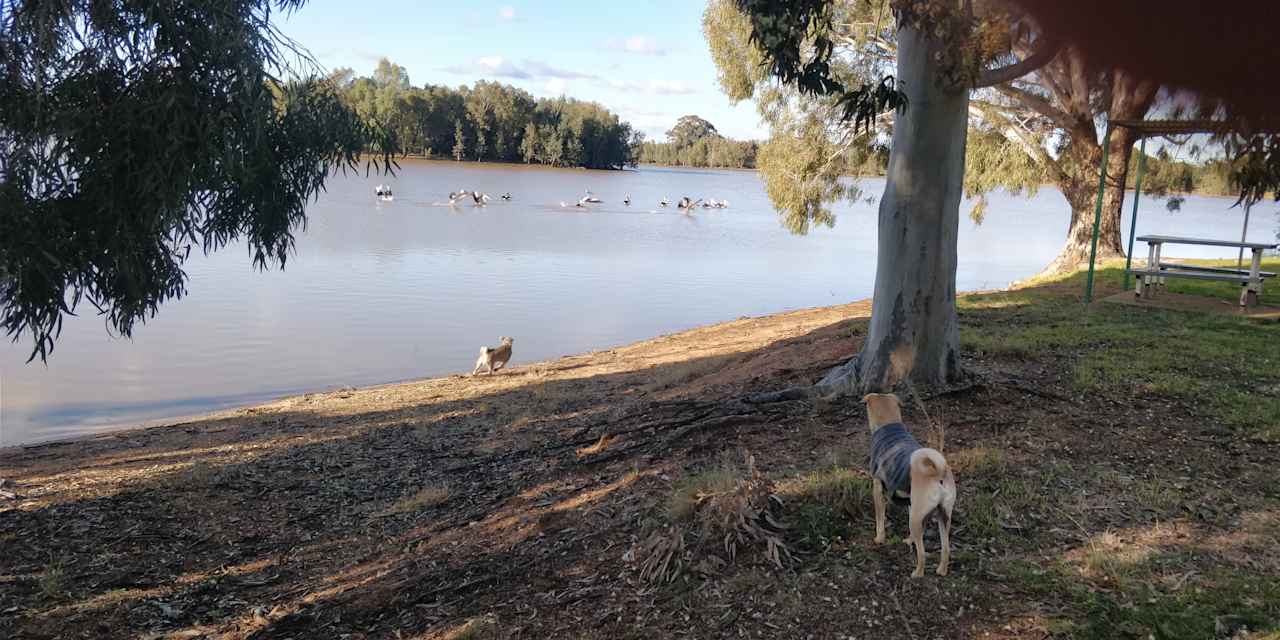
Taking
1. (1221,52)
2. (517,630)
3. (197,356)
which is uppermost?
(1221,52)

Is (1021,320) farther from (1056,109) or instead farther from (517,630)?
(517,630)

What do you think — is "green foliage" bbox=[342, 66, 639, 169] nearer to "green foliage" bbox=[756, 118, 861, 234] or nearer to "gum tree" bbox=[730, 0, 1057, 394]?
"green foliage" bbox=[756, 118, 861, 234]

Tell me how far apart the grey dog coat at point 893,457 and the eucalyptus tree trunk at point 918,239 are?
2501mm

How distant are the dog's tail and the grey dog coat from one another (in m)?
0.11

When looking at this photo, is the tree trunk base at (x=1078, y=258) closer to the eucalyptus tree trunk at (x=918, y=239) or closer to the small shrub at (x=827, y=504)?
the eucalyptus tree trunk at (x=918, y=239)

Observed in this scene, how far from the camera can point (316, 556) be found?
220 inches

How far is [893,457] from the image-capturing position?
12.9 ft

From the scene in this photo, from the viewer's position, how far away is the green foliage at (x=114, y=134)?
4.45 metres

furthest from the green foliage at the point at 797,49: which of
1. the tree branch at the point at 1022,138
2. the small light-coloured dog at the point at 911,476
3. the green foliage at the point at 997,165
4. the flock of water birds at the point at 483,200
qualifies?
the flock of water birds at the point at 483,200

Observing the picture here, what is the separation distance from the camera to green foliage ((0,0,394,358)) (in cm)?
445

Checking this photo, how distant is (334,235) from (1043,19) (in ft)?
95.0

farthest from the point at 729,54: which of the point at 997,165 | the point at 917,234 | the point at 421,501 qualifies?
the point at 421,501

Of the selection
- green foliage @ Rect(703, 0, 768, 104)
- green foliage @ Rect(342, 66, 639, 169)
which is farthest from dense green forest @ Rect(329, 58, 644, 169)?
green foliage @ Rect(703, 0, 768, 104)

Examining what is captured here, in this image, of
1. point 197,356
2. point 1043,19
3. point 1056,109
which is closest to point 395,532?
point 1043,19
